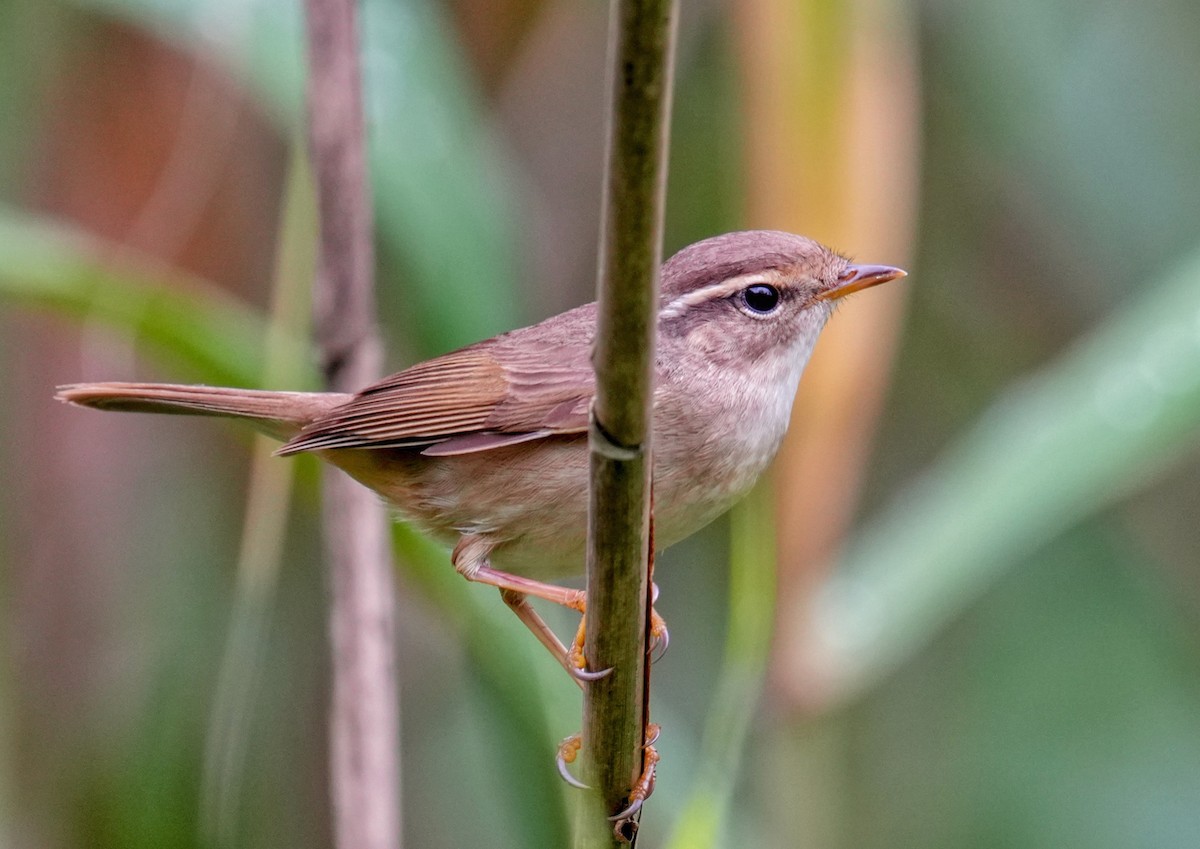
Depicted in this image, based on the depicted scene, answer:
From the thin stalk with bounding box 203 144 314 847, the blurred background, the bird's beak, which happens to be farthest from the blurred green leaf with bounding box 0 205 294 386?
the bird's beak

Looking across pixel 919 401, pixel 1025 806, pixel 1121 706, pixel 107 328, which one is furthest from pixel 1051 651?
pixel 107 328

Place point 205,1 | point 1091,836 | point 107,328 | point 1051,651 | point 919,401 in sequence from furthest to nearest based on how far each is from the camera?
point 919,401 → point 1051,651 → point 1091,836 → point 205,1 → point 107,328

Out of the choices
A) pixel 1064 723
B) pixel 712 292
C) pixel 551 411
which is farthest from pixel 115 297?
pixel 1064 723

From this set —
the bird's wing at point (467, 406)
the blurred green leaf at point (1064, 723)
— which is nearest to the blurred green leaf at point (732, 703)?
the bird's wing at point (467, 406)

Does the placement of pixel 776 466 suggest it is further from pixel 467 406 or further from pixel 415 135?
pixel 415 135

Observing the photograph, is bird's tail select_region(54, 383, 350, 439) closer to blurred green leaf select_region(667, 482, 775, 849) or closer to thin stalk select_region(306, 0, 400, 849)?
thin stalk select_region(306, 0, 400, 849)

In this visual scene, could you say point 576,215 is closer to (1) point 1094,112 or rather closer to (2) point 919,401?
(2) point 919,401
